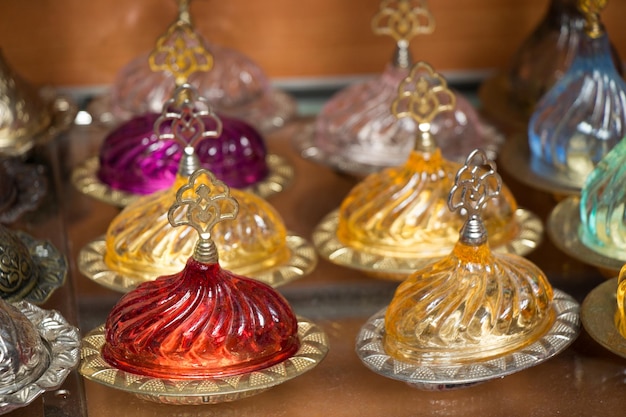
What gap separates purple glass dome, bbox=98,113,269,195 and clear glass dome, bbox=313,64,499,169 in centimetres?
12

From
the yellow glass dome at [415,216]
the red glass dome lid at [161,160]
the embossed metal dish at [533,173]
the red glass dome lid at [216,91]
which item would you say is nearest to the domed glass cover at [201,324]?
the yellow glass dome at [415,216]

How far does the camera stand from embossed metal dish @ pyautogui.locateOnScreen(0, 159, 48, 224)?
156cm

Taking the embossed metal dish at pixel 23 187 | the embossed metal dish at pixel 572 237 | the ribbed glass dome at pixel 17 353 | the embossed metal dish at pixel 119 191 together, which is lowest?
the embossed metal dish at pixel 119 191

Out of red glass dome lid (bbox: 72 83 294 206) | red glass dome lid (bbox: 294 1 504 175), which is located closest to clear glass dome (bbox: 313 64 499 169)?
red glass dome lid (bbox: 294 1 504 175)

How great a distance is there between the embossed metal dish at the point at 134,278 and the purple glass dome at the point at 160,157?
0.13 meters

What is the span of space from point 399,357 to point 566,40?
662 millimetres

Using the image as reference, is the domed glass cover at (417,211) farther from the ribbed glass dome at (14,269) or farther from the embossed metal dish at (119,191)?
the ribbed glass dome at (14,269)

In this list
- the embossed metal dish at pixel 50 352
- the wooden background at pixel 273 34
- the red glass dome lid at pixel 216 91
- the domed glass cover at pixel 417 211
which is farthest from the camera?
the wooden background at pixel 273 34

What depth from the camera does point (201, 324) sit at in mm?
1268

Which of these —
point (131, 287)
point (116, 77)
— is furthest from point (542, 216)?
point (116, 77)

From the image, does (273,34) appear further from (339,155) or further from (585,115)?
(585,115)

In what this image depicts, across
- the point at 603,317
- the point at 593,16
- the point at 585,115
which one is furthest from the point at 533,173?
the point at 603,317

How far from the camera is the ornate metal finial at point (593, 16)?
5.05 feet

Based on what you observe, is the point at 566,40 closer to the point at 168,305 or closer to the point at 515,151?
the point at 515,151
